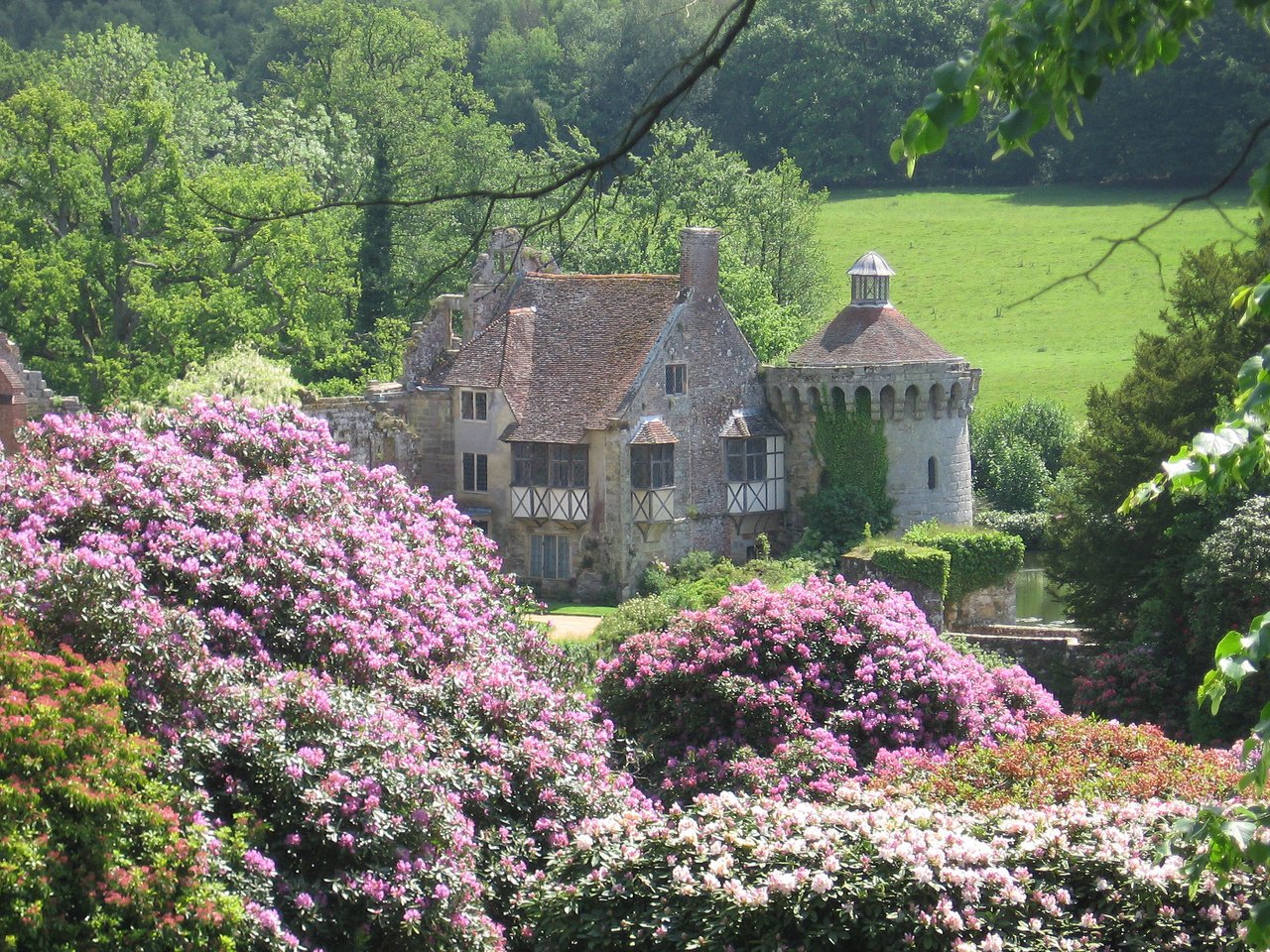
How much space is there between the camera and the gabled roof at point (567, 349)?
48.9 meters

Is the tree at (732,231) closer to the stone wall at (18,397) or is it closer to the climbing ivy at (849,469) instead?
the climbing ivy at (849,469)

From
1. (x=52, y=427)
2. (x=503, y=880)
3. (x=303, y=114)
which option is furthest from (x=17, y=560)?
(x=303, y=114)

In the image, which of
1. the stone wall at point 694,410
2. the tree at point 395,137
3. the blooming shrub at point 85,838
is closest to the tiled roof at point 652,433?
the stone wall at point 694,410

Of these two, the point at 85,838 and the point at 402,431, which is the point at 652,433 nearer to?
the point at 402,431

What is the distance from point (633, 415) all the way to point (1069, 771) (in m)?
30.8

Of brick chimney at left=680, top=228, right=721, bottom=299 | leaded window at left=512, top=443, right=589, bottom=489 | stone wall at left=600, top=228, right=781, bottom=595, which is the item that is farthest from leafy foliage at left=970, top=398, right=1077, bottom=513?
leaded window at left=512, top=443, right=589, bottom=489

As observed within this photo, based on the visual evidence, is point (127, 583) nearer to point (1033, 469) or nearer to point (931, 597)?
point (931, 597)

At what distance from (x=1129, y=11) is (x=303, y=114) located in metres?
72.9

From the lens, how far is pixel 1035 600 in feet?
172

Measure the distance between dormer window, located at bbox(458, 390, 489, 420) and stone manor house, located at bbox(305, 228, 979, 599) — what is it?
0.15ft

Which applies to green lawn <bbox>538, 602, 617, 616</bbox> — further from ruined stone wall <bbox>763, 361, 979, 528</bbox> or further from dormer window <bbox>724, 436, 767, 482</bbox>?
ruined stone wall <bbox>763, 361, 979, 528</bbox>

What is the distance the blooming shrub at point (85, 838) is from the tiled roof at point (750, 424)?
37093mm

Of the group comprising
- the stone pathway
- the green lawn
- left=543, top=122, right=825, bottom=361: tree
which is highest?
left=543, top=122, right=825, bottom=361: tree

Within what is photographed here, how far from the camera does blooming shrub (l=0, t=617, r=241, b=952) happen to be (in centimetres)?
1284
